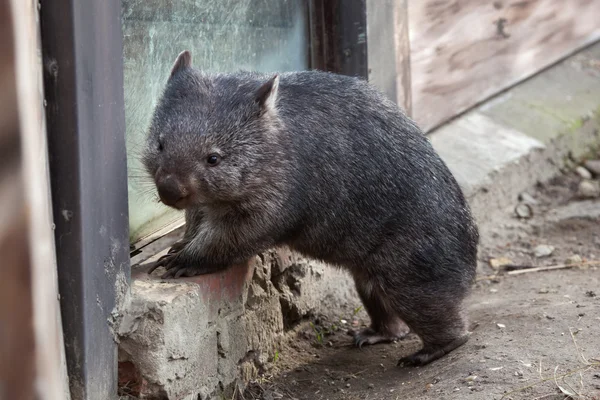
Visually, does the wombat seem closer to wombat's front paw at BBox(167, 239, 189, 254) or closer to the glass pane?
wombat's front paw at BBox(167, 239, 189, 254)

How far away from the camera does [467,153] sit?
6312 mm

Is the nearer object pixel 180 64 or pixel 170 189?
pixel 170 189

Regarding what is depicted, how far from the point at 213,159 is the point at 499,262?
269cm

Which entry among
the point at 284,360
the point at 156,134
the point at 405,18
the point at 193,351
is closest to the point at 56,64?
the point at 156,134

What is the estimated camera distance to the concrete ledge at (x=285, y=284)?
3.56m

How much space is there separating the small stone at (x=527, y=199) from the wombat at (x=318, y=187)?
209 cm

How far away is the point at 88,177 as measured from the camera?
10.4ft

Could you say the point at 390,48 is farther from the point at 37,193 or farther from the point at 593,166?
the point at 37,193

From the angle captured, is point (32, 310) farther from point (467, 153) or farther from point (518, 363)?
point (467, 153)

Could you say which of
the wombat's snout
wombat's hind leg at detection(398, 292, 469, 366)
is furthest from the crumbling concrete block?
wombat's hind leg at detection(398, 292, 469, 366)

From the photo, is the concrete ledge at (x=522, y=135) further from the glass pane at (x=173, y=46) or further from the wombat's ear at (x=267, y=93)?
the wombat's ear at (x=267, y=93)

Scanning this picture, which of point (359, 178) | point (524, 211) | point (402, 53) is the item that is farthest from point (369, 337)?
point (524, 211)

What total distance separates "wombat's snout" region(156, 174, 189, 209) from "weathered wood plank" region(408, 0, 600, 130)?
2.84 m

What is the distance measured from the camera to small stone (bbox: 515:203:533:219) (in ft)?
20.7
